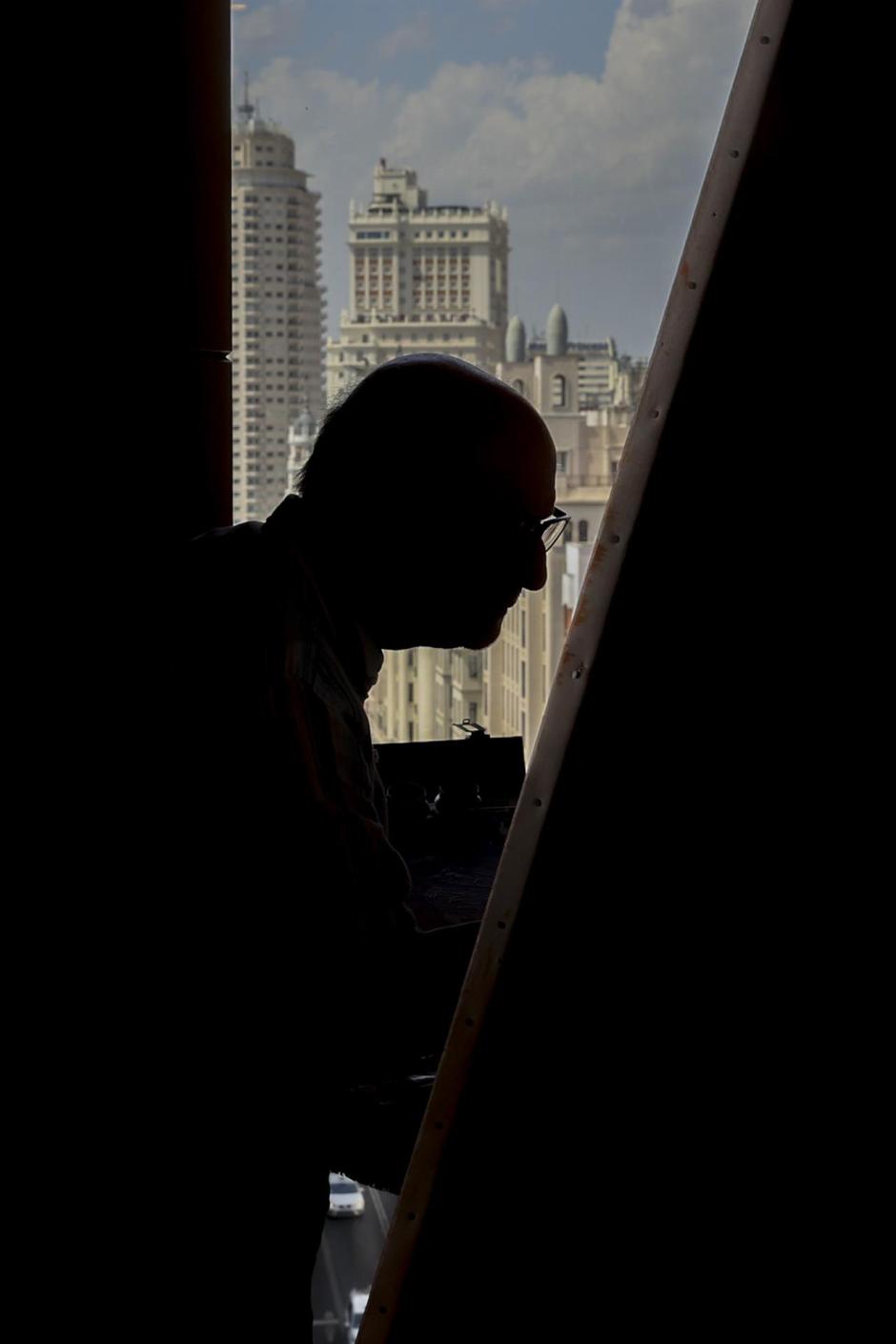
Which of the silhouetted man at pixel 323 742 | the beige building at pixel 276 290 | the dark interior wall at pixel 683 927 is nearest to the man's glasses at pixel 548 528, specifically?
the silhouetted man at pixel 323 742

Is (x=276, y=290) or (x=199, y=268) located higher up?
(x=276, y=290)

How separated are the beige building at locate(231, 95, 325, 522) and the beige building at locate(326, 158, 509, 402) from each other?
20 centimetres

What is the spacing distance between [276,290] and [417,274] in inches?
29.4

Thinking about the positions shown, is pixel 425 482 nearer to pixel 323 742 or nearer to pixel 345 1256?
pixel 323 742

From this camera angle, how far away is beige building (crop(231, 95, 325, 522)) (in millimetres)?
4730

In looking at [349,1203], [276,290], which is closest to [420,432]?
[349,1203]

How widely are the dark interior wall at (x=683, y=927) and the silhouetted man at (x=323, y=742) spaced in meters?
0.13

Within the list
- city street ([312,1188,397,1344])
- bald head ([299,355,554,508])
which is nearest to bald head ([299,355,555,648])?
bald head ([299,355,554,508])

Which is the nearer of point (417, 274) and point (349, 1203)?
point (349, 1203)

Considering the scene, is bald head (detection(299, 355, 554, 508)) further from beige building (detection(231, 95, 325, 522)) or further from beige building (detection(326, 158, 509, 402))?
beige building (detection(326, 158, 509, 402))

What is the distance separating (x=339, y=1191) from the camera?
3.35 metres

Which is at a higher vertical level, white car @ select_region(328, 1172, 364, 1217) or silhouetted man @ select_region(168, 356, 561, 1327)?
silhouetted man @ select_region(168, 356, 561, 1327)

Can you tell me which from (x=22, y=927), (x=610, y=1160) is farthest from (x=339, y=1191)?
(x=610, y=1160)

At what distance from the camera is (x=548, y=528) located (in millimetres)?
1141
